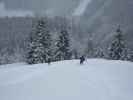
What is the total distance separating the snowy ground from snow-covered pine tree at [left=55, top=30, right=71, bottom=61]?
54.6 feet

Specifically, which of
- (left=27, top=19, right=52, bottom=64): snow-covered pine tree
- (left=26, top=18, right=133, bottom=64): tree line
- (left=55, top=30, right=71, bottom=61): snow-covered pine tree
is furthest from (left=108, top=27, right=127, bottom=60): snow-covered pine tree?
(left=27, top=19, right=52, bottom=64): snow-covered pine tree

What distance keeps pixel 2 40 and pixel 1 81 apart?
146 m

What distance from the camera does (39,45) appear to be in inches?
1296

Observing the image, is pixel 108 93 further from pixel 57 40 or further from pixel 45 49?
pixel 57 40

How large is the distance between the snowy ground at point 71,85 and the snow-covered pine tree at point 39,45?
13.2m

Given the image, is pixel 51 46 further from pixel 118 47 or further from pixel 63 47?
pixel 118 47

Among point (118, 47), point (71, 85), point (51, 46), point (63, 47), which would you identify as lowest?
point (71, 85)

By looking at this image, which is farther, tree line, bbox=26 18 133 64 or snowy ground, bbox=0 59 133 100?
tree line, bbox=26 18 133 64

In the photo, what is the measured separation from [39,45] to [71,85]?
1897cm

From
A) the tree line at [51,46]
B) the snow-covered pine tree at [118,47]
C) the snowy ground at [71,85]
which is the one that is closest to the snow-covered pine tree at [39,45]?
the tree line at [51,46]

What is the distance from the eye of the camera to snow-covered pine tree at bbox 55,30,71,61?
36.1 m

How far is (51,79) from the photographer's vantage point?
16.6m

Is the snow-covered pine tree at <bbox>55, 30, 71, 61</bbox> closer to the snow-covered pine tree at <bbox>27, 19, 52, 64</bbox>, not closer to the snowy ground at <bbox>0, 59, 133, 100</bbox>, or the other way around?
the snow-covered pine tree at <bbox>27, 19, 52, 64</bbox>

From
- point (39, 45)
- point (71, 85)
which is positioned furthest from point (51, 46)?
point (71, 85)
